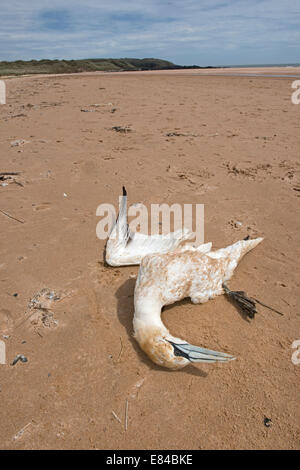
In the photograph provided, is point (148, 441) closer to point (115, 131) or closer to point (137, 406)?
point (137, 406)

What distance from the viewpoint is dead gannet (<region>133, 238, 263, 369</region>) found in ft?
5.41

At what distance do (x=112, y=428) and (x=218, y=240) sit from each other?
201cm

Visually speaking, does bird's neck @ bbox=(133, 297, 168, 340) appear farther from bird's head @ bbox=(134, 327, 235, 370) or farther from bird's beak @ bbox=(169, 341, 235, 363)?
bird's beak @ bbox=(169, 341, 235, 363)

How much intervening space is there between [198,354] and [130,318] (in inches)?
27.1

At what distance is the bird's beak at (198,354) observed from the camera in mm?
1594

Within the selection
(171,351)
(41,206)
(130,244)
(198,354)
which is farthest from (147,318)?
(41,206)

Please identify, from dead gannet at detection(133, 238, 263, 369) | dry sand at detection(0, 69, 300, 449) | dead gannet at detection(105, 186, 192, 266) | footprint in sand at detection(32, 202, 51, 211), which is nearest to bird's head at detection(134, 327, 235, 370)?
dead gannet at detection(133, 238, 263, 369)

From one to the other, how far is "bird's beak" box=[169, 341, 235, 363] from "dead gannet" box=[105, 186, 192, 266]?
3.73 ft

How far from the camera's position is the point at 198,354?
5.28 ft

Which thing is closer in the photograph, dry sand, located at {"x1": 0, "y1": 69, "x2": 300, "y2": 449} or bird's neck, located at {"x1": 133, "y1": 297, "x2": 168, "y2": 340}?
dry sand, located at {"x1": 0, "y1": 69, "x2": 300, "y2": 449}

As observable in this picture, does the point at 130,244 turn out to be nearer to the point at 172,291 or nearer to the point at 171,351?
the point at 172,291

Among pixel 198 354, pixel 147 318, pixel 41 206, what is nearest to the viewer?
pixel 198 354

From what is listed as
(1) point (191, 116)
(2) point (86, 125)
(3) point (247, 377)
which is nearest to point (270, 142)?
(1) point (191, 116)

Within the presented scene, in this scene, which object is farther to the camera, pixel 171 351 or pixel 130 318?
pixel 130 318
